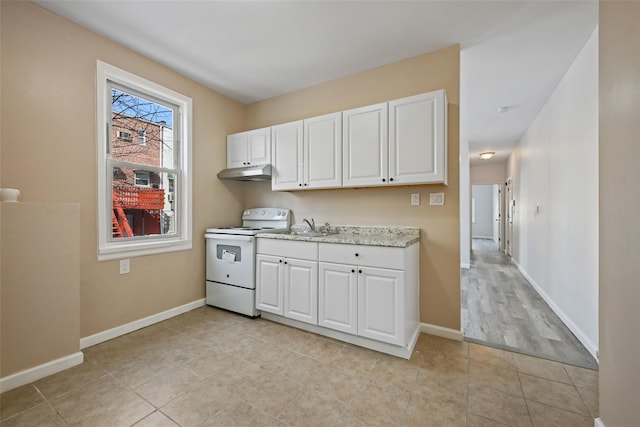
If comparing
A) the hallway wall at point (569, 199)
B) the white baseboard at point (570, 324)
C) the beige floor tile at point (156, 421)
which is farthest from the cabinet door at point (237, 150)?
the white baseboard at point (570, 324)

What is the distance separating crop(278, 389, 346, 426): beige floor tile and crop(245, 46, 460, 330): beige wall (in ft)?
4.44

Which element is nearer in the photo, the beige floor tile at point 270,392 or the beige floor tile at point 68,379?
the beige floor tile at point 270,392

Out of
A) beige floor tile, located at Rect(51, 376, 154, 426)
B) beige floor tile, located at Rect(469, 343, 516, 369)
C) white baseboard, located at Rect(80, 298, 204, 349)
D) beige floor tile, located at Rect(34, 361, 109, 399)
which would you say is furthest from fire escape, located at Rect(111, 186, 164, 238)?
beige floor tile, located at Rect(469, 343, 516, 369)

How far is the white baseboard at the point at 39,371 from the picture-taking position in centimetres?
167

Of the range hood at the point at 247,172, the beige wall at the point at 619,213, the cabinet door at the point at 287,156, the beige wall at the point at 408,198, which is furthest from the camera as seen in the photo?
the range hood at the point at 247,172

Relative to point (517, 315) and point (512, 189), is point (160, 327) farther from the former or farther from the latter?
point (512, 189)

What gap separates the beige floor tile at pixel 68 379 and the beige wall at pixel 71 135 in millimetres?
414

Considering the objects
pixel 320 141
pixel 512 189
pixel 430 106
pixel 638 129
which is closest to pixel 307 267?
pixel 320 141

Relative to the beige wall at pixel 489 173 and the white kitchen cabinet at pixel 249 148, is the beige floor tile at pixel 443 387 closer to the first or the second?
the white kitchen cabinet at pixel 249 148

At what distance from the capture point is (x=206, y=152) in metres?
3.25

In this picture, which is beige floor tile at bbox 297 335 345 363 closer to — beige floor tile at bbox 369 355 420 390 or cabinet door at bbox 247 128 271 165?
beige floor tile at bbox 369 355 420 390

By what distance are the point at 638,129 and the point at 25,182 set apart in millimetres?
3532

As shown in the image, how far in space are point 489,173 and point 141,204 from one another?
885 centimetres

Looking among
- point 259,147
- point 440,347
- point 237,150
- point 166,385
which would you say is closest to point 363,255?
point 440,347
